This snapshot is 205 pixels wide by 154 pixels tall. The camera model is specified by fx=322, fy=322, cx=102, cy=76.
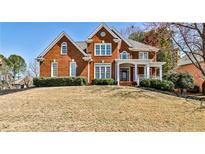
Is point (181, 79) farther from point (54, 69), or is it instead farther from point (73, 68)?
point (54, 69)

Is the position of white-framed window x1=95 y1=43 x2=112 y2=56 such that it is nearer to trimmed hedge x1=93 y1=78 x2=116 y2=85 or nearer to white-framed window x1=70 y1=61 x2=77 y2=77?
trimmed hedge x1=93 y1=78 x2=116 y2=85

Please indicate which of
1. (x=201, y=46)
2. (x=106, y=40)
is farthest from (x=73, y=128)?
(x=106, y=40)

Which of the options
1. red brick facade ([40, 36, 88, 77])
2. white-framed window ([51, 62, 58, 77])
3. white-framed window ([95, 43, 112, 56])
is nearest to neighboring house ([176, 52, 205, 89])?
white-framed window ([95, 43, 112, 56])

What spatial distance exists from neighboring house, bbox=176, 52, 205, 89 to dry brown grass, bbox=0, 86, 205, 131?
82cm

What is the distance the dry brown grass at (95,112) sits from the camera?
628cm

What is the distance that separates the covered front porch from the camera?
30.6 feet

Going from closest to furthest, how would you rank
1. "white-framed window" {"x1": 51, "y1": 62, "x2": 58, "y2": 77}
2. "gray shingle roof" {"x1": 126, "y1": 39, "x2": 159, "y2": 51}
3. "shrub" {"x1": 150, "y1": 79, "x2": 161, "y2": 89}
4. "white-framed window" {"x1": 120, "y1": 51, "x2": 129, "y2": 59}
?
1. "white-framed window" {"x1": 51, "y1": 62, "x2": 58, "y2": 77}
2. "shrub" {"x1": 150, "y1": 79, "x2": 161, "y2": 89}
3. "gray shingle roof" {"x1": 126, "y1": 39, "x2": 159, "y2": 51}
4. "white-framed window" {"x1": 120, "y1": 51, "x2": 129, "y2": 59}

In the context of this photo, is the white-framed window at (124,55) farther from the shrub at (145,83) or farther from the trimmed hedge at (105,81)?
the shrub at (145,83)

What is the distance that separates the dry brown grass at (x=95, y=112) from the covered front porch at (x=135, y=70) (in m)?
1.22

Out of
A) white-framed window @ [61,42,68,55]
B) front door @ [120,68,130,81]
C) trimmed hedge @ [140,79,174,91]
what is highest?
white-framed window @ [61,42,68,55]

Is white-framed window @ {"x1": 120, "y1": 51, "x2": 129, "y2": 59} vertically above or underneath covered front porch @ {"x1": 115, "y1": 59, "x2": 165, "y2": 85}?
above

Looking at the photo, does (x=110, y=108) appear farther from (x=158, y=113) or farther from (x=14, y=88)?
(x=14, y=88)
